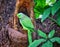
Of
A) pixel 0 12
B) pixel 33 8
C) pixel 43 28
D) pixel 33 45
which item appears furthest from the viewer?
pixel 0 12

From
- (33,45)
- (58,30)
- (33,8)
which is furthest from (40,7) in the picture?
(33,45)

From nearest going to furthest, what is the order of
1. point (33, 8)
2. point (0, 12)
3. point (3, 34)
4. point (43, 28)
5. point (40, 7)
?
1. point (40, 7)
2. point (33, 8)
3. point (43, 28)
4. point (3, 34)
5. point (0, 12)

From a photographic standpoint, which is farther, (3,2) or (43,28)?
(3,2)

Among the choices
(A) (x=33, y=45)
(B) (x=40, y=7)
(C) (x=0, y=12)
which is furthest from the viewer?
(C) (x=0, y=12)

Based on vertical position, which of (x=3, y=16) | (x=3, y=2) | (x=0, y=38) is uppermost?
(x=3, y=2)

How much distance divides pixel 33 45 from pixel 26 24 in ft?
0.50

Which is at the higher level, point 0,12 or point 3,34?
point 0,12

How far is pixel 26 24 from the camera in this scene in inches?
54.7

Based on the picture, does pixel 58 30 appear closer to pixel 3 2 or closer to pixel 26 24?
pixel 26 24

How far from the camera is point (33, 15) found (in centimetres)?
190

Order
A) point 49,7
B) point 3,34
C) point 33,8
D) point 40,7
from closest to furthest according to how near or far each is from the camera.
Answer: point 49,7
point 40,7
point 33,8
point 3,34

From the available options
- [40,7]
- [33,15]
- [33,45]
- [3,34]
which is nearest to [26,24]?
[33,45]

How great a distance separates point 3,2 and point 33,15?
0.68m

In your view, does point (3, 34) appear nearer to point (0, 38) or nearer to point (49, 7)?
point (0, 38)
